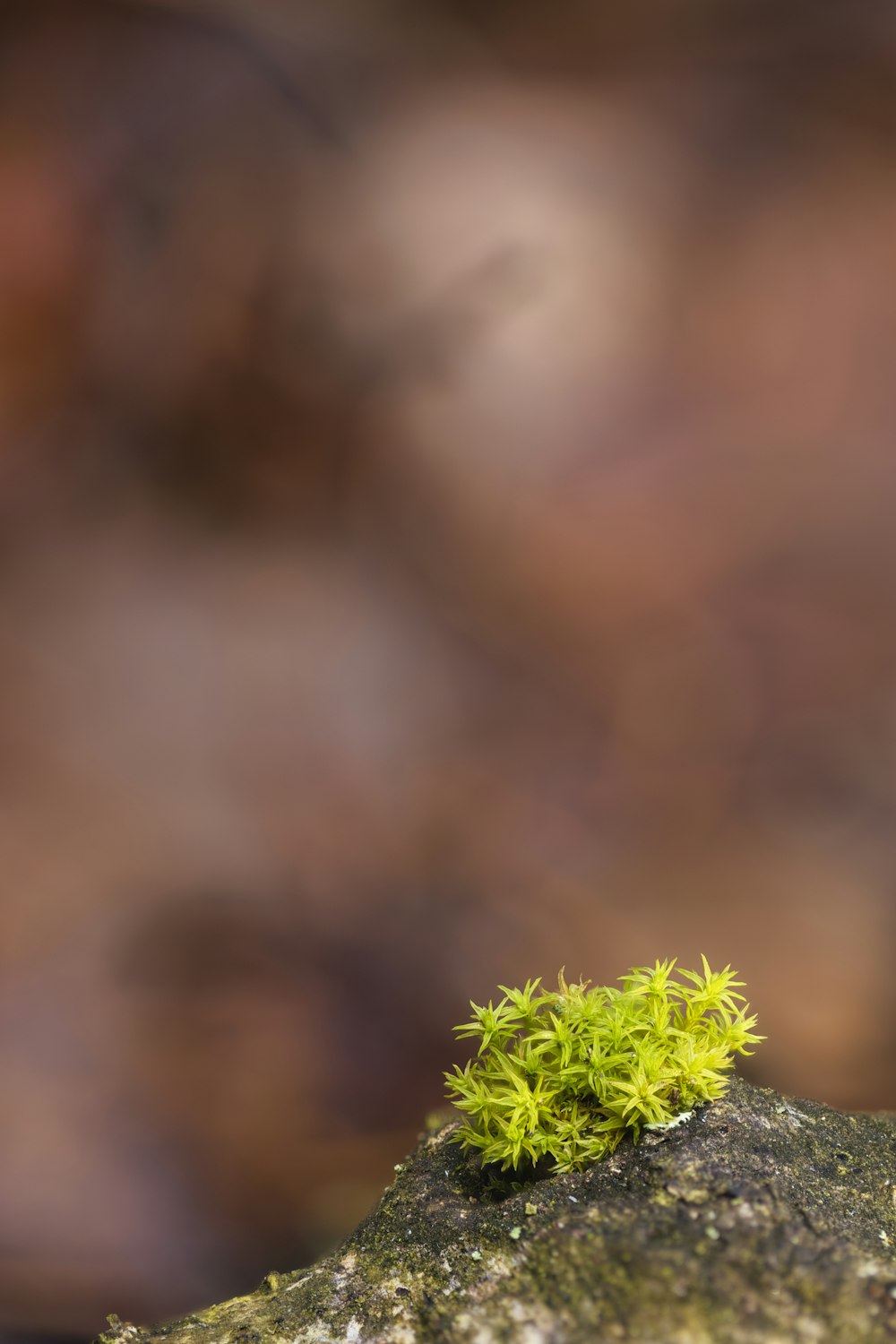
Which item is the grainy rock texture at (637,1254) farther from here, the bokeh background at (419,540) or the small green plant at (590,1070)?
the bokeh background at (419,540)

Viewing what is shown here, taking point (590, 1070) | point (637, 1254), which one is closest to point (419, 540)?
point (590, 1070)

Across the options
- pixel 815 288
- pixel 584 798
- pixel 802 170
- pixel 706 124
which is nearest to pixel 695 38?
pixel 706 124

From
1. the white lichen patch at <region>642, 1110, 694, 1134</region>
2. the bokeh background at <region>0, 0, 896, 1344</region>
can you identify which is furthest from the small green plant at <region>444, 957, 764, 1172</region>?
the bokeh background at <region>0, 0, 896, 1344</region>

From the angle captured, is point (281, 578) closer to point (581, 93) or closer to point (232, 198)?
point (232, 198)

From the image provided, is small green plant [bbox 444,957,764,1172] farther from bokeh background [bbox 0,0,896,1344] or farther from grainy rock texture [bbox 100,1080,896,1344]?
bokeh background [bbox 0,0,896,1344]

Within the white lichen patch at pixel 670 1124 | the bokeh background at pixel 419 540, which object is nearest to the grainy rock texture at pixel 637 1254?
the white lichen patch at pixel 670 1124
